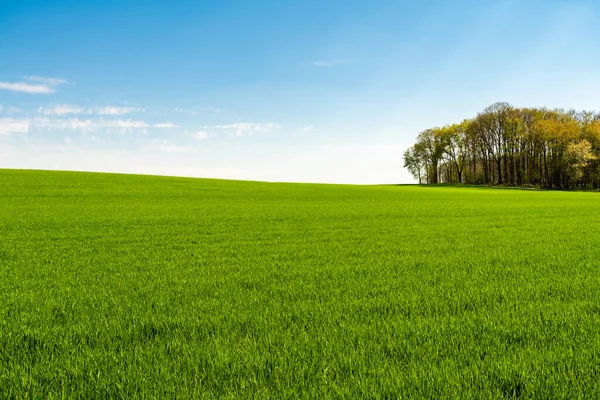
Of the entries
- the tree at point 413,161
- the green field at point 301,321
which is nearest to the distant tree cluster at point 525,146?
the tree at point 413,161

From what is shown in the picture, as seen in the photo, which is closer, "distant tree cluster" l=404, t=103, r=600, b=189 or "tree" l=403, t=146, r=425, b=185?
"distant tree cluster" l=404, t=103, r=600, b=189

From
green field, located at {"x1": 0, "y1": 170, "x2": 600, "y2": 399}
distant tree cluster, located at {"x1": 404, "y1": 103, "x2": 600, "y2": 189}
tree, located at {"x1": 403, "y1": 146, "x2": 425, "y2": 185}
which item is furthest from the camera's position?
tree, located at {"x1": 403, "y1": 146, "x2": 425, "y2": 185}

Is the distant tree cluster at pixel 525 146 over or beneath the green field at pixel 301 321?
over

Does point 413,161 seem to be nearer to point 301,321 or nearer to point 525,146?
point 525,146

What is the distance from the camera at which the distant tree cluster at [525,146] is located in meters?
72.4

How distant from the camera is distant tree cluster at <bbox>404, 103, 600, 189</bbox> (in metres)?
72.4

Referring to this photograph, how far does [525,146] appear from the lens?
78812 mm

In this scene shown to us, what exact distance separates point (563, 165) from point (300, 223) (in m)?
75.2

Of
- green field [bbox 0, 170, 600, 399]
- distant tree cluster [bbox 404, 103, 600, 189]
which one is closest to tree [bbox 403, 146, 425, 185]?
distant tree cluster [bbox 404, 103, 600, 189]

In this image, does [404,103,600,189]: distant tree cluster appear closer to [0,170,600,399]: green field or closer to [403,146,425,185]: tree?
[403,146,425,185]: tree

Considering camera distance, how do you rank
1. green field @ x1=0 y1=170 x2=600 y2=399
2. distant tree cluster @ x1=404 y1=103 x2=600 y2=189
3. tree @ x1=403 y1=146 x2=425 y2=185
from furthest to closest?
tree @ x1=403 y1=146 x2=425 y2=185 < distant tree cluster @ x1=404 y1=103 x2=600 y2=189 < green field @ x1=0 y1=170 x2=600 y2=399

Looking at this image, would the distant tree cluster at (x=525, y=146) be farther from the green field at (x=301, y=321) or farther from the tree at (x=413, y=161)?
the green field at (x=301, y=321)

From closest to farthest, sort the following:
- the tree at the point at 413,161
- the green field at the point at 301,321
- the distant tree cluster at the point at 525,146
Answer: the green field at the point at 301,321
the distant tree cluster at the point at 525,146
the tree at the point at 413,161

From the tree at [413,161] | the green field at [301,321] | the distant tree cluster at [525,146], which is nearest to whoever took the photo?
the green field at [301,321]
